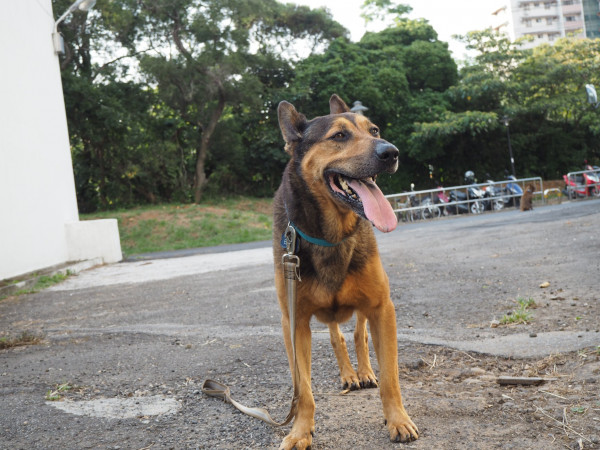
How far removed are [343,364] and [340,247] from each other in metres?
1.06

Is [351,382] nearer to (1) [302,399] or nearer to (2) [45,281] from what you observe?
(1) [302,399]

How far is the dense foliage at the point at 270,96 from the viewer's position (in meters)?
27.1

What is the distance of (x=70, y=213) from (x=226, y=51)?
1448 centimetres

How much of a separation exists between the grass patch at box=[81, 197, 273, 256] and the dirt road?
12.9 metres

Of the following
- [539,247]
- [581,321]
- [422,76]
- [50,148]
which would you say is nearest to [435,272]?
[539,247]

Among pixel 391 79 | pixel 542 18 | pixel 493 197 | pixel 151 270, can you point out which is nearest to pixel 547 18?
pixel 542 18

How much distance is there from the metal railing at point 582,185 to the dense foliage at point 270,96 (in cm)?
700

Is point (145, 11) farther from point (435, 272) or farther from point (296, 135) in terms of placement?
point (296, 135)

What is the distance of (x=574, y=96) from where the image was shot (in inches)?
1352

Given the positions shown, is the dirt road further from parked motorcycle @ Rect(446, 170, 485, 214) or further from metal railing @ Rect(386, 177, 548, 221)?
parked motorcycle @ Rect(446, 170, 485, 214)

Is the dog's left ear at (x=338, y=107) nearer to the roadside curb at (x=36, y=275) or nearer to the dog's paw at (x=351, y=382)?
the dog's paw at (x=351, y=382)

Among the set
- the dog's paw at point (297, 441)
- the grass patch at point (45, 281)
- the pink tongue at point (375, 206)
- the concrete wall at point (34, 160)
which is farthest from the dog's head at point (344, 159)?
the concrete wall at point (34, 160)

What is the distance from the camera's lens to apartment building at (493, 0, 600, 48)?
314 ft

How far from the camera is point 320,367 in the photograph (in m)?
4.12
